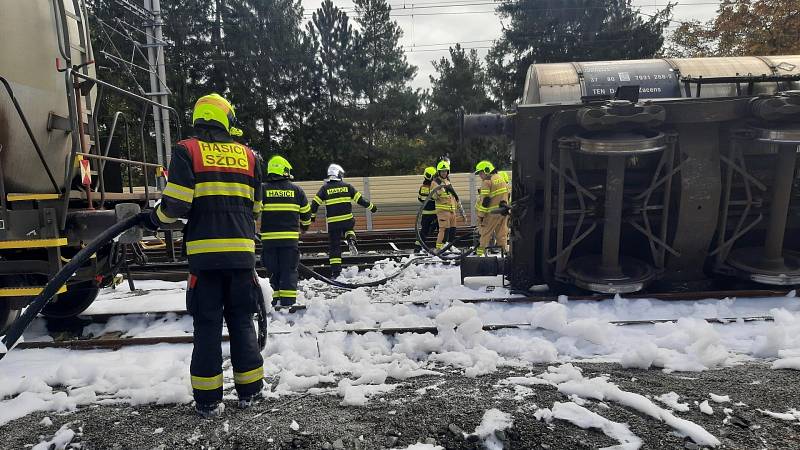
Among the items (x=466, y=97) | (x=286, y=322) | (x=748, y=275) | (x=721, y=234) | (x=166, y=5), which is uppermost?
(x=166, y=5)

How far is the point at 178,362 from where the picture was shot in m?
3.86

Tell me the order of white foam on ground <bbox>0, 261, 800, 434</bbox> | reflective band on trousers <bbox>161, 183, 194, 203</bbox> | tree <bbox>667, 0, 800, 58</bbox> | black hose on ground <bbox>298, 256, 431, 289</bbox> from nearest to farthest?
reflective band on trousers <bbox>161, 183, 194, 203</bbox> < white foam on ground <bbox>0, 261, 800, 434</bbox> < black hose on ground <bbox>298, 256, 431, 289</bbox> < tree <bbox>667, 0, 800, 58</bbox>

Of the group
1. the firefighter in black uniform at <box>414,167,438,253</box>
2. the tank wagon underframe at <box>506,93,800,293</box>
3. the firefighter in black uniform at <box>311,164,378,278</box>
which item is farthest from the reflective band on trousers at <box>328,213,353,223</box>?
the tank wagon underframe at <box>506,93,800,293</box>

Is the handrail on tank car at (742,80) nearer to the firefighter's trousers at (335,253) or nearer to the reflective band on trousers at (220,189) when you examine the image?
the reflective band on trousers at (220,189)

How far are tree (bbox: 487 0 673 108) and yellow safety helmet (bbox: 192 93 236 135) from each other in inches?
951

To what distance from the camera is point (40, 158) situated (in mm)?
3980

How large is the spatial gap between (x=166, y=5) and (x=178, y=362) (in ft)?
96.8

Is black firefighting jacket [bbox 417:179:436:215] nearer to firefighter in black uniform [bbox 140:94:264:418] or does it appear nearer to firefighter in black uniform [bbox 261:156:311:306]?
firefighter in black uniform [bbox 261:156:311:306]

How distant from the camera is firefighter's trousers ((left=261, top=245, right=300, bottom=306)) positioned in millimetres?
5641

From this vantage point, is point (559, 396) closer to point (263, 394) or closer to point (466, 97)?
point (263, 394)

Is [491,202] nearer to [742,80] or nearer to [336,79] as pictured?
[742,80]

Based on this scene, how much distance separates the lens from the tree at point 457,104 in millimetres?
27672

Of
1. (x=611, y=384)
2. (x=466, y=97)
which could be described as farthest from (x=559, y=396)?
(x=466, y=97)

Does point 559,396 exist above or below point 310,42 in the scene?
below
